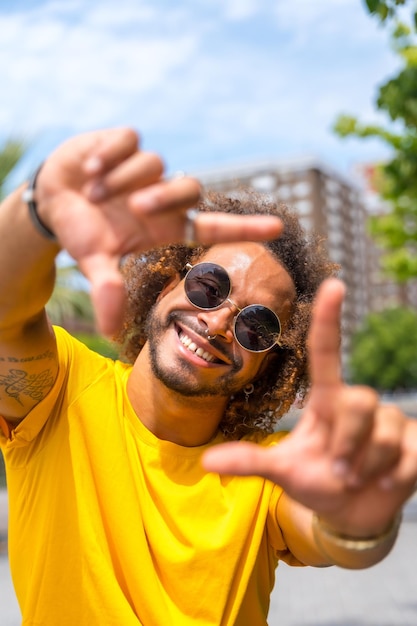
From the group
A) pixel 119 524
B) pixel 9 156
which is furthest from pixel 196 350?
pixel 9 156

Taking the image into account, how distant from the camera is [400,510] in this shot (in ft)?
5.06

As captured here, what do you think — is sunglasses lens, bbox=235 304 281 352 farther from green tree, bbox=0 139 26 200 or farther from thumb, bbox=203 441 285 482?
green tree, bbox=0 139 26 200

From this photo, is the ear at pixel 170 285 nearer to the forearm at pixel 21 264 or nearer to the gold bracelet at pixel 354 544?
the forearm at pixel 21 264

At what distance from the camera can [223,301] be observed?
8.16ft

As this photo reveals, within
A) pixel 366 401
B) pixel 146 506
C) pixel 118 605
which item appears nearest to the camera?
pixel 366 401

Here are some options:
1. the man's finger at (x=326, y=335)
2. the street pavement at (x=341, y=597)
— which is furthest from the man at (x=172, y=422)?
the street pavement at (x=341, y=597)

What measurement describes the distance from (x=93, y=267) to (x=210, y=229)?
22cm

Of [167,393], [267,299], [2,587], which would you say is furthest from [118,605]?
[2,587]

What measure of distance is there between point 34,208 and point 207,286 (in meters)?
0.97

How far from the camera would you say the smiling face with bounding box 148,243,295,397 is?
2367 millimetres

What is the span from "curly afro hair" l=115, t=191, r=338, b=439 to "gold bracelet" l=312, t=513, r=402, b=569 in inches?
37.0

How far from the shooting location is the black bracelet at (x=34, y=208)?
1571 millimetres

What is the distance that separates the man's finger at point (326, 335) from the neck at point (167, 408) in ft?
3.38

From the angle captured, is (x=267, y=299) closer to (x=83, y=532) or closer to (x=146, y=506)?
(x=146, y=506)
